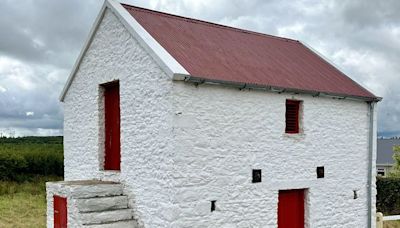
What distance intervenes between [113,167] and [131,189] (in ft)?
5.69

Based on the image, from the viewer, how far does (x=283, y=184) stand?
36.8ft

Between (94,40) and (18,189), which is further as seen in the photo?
(18,189)

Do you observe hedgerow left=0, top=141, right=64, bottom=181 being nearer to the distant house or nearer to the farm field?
the farm field

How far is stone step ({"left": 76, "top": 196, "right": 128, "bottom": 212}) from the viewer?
9797mm

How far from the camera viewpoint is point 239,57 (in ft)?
39.4

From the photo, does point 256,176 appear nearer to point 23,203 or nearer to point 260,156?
point 260,156

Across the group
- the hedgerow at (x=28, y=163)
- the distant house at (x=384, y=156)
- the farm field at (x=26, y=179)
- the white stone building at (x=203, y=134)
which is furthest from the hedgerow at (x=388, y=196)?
the distant house at (x=384, y=156)

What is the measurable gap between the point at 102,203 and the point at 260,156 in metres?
3.70

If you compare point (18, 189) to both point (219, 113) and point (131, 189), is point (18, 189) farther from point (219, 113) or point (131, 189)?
point (219, 113)

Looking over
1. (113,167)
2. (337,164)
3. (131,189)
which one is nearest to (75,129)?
(113,167)

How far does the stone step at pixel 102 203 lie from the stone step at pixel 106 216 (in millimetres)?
122

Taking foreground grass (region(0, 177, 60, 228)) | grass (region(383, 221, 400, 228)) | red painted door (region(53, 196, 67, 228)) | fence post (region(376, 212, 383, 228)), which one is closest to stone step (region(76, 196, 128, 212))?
red painted door (region(53, 196, 67, 228))

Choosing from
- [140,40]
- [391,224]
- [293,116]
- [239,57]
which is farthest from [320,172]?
[391,224]

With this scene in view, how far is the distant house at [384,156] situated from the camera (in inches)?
1509
